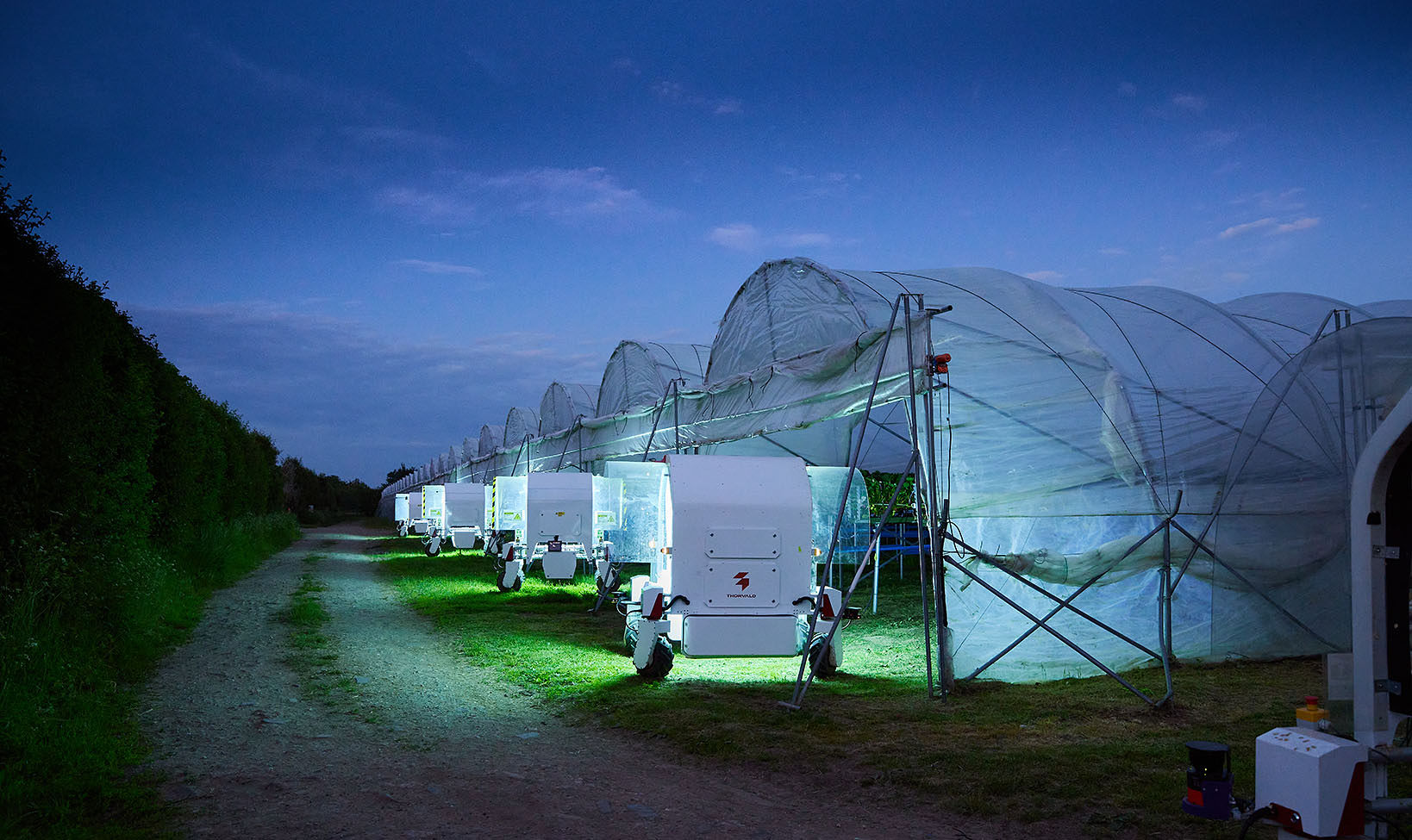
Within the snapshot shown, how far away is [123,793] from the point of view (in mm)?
4914

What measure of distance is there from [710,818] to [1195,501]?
21.9ft

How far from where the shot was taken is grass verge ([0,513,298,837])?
15.1 feet

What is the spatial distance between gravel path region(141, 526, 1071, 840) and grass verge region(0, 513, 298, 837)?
23cm

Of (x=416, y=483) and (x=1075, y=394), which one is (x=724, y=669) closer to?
(x=1075, y=394)

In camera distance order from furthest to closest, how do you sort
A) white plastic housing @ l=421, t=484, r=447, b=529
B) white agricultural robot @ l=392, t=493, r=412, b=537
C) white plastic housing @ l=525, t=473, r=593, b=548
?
white agricultural robot @ l=392, t=493, r=412, b=537, white plastic housing @ l=421, t=484, r=447, b=529, white plastic housing @ l=525, t=473, r=593, b=548

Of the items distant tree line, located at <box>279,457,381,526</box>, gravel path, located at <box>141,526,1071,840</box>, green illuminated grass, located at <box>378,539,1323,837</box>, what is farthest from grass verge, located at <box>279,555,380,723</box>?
distant tree line, located at <box>279,457,381,526</box>

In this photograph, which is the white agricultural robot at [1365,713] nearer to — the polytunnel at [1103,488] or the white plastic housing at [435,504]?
the polytunnel at [1103,488]

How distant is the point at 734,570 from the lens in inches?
334

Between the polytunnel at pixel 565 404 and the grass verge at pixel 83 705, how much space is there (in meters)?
16.8

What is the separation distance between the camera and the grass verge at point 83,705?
4.62 m

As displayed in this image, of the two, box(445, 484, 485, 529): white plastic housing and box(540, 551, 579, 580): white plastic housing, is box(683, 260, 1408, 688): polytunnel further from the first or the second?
box(445, 484, 485, 529): white plastic housing

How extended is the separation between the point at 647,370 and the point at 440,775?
1698 centimetres

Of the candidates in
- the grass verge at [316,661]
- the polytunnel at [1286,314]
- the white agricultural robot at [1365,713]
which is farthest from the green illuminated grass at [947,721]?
the polytunnel at [1286,314]

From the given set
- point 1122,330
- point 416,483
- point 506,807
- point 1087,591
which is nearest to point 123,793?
point 506,807
